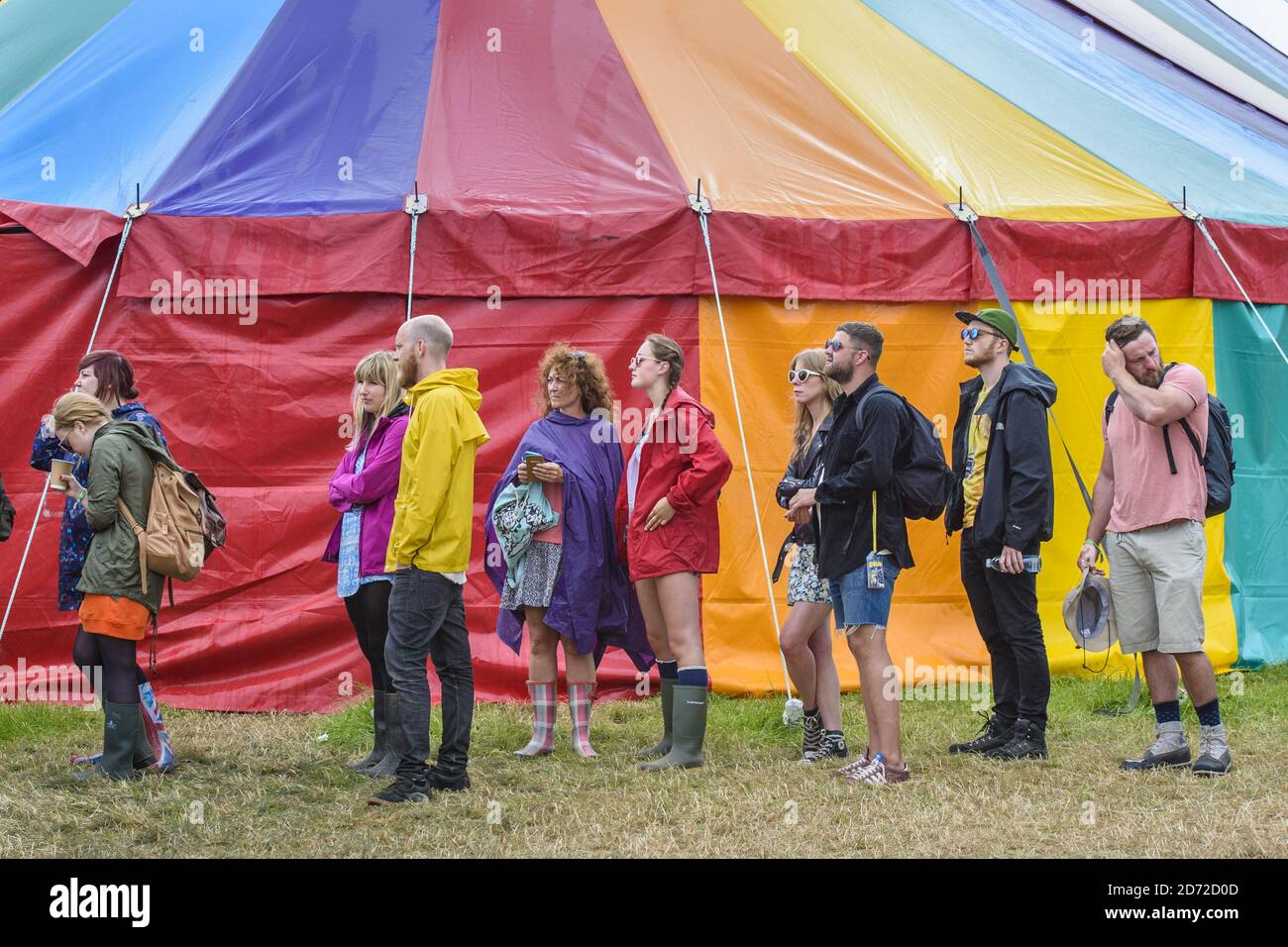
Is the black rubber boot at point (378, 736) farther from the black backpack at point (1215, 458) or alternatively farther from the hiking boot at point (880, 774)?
the black backpack at point (1215, 458)

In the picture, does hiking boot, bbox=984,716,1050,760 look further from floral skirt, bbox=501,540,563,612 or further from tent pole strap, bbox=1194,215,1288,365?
tent pole strap, bbox=1194,215,1288,365

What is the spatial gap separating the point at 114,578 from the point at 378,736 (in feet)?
3.66

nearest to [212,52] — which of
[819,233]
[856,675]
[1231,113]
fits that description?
[819,233]

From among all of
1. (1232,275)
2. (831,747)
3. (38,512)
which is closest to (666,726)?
(831,747)

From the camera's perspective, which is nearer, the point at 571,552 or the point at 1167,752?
the point at 1167,752

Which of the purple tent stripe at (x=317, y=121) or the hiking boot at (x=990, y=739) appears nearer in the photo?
the hiking boot at (x=990, y=739)

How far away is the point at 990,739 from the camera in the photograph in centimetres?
544

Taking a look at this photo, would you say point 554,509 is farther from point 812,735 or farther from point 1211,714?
point 1211,714

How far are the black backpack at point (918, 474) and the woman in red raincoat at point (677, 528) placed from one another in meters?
0.66

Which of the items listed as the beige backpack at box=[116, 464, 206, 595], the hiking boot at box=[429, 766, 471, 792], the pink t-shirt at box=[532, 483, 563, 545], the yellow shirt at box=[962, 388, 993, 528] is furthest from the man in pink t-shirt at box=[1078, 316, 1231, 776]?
the beige backpack at box=[116, 464, 206, 595]

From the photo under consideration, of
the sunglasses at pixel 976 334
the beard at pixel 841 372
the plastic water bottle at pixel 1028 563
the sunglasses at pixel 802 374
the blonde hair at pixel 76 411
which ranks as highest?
the sunglasses at pixel 976 334

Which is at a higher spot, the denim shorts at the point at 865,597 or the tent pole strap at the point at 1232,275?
the tent pole strap at the point at 1232,275

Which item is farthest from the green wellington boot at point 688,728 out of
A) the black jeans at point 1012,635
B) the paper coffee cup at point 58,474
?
the paper coffee cup at point 58,474

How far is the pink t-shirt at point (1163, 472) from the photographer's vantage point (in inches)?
194
